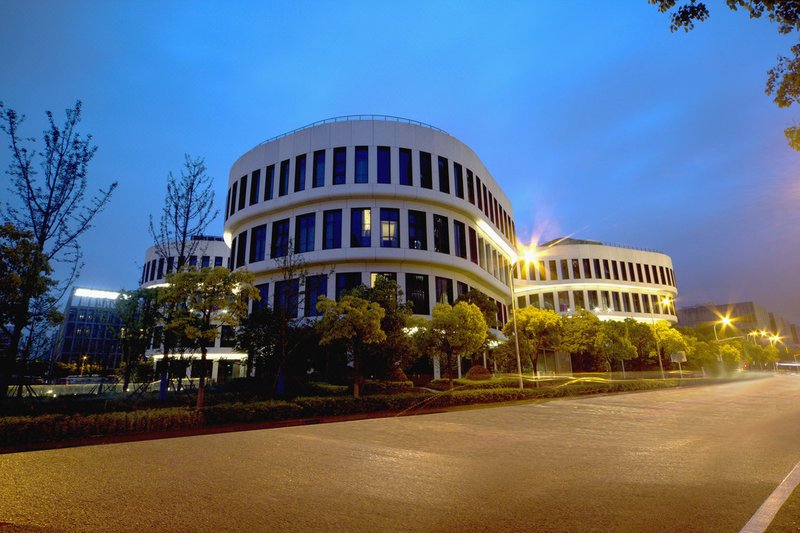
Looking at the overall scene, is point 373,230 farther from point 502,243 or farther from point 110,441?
point 110,441

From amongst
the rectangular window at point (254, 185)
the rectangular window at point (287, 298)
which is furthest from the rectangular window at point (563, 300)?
the rectangular window at point (254, 185)

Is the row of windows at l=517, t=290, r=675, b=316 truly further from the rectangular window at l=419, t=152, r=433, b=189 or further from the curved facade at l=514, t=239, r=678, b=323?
the rectangular window at l=419, t=152, r=433, b=189

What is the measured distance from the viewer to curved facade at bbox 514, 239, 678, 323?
6744 cm

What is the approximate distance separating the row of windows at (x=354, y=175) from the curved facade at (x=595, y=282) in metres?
31.8

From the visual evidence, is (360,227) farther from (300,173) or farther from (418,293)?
(300,173)

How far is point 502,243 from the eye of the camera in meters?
46.7

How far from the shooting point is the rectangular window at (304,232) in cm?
3419

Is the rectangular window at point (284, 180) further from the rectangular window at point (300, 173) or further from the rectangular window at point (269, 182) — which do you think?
the rectangular window at point (300, 173)

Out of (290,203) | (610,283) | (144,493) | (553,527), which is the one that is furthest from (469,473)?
(610,283)

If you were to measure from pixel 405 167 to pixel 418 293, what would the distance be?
34.9ft

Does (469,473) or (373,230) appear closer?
(469,473)

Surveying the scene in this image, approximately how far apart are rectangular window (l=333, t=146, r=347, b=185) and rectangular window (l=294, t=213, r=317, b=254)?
11.9 ft

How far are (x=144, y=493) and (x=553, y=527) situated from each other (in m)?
5.43

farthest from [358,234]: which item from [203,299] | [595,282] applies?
[595,282]
